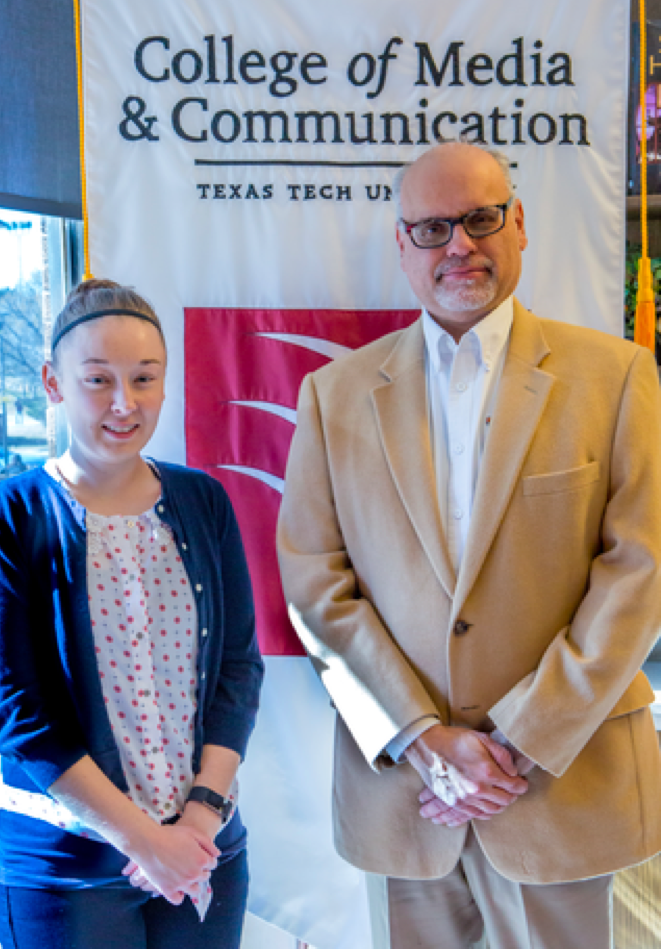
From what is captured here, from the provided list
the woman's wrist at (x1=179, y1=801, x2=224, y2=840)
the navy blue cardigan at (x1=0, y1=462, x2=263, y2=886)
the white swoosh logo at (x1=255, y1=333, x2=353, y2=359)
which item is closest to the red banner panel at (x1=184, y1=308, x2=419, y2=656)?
the white swoosh logo at (x1=255, y1=333, x2=353, y2=359)

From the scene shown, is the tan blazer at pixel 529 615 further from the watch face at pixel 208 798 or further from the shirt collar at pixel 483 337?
the watch face at pixel 208 798

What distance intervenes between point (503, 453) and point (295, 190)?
3.19 ft

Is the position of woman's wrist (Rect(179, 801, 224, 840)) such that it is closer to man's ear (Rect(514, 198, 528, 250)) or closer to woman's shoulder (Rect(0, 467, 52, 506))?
woman's shoulder (Rect(0, 467, 52, 506))

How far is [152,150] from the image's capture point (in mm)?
2154

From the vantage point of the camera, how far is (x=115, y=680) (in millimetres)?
1483

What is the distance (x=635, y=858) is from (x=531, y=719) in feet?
1.15

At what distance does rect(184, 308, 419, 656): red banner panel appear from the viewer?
2201mm

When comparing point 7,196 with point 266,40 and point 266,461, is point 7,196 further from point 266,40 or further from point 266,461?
point 266,461

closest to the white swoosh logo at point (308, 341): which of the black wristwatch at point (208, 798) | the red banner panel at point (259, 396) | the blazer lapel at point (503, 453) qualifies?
the red banner panel at point (259, 396)

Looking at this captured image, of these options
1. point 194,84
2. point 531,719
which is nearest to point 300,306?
point 194,84

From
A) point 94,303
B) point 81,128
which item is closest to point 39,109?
point 81,128

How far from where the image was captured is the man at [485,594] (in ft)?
5.14

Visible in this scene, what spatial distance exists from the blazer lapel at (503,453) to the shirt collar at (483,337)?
6 centimetres

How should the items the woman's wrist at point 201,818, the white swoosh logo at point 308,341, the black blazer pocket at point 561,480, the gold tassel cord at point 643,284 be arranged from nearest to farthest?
the woman's wrist at point 201,818 → the black blazer pocket at point 561,480 → the gold tassel cord at point 643,284 → the white swoosh logo at point 308,341
